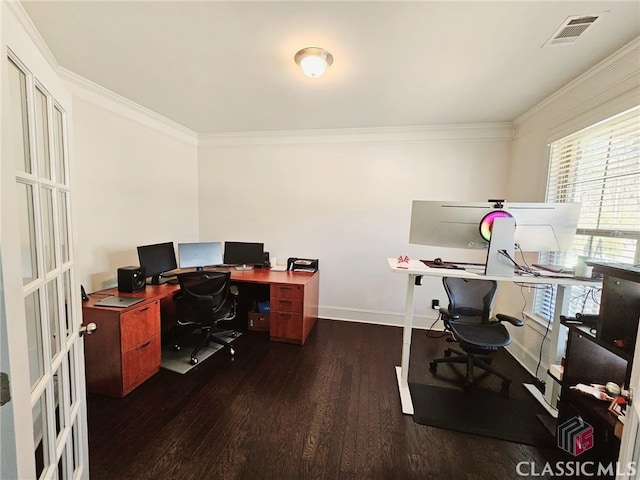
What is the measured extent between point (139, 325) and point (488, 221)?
9.13 ft

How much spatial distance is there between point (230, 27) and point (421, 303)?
11.0 ft

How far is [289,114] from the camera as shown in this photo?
2850 mm

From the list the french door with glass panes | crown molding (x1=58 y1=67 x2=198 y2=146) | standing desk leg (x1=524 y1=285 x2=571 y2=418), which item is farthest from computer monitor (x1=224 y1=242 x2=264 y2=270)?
standing desk leg (x1=524 y1=285 x2=571 y2=418)

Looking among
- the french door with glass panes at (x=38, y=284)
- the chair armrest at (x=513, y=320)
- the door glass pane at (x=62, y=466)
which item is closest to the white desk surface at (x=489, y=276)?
the chair armrest at (x=513, y=320)

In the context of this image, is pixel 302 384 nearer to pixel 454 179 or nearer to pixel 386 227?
pixel 386 227

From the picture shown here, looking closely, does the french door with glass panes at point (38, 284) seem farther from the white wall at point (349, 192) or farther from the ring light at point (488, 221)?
the white wall at point (349, 192)

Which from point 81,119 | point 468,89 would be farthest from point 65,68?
point 468,89

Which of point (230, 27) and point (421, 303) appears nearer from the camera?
point (230, 27)

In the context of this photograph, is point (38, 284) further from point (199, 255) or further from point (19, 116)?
point (199, 255)

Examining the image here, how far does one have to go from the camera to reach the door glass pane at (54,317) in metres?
0.97

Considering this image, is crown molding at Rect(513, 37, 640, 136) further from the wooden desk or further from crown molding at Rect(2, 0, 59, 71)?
crown molding at Rect(2, 0, 59, 71)

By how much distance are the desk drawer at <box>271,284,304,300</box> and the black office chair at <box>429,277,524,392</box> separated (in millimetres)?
1422

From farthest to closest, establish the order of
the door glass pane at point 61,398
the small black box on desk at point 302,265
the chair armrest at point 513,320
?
the small black box on desk at point 302,265 < the chair armrest at point 513,320 < the door glass pane at point 61,398

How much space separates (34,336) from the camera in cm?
87
